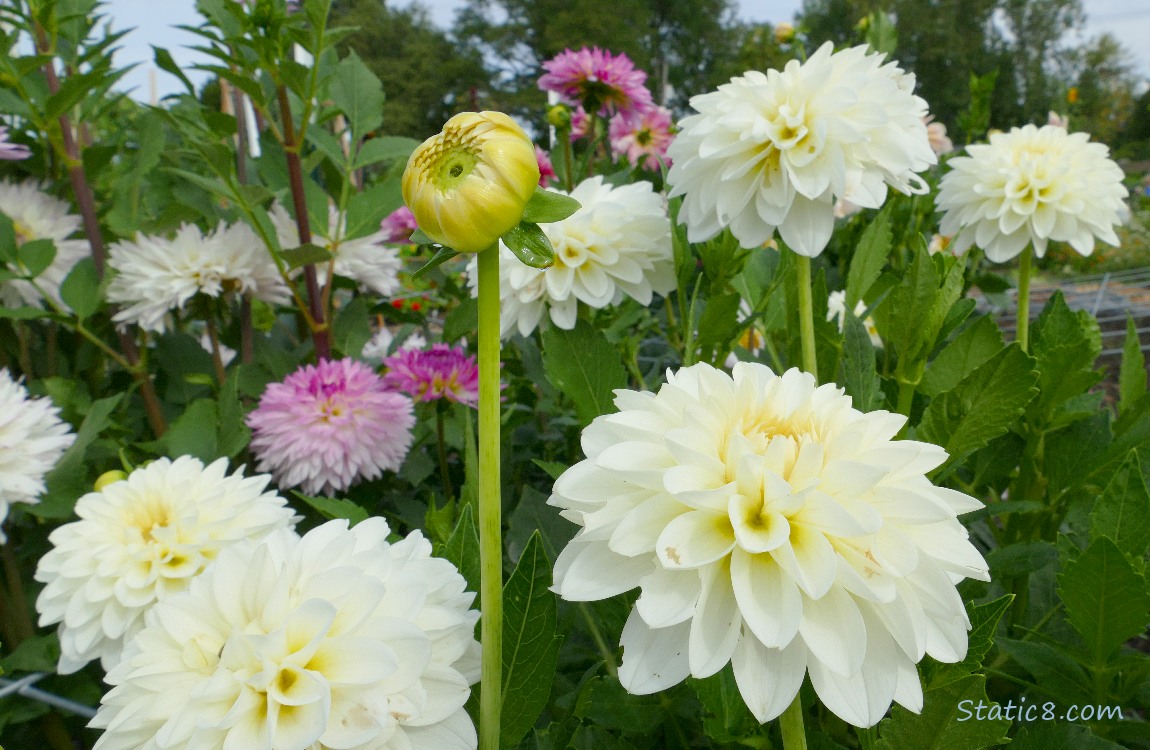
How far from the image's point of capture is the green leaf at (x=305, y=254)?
2.79ft

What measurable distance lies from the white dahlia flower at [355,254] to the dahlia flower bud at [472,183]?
686mm

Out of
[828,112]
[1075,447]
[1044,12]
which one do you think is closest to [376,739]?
[828,112]

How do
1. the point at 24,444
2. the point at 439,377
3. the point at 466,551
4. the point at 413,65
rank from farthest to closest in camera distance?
the point at 413,65 → the point at 439,377 → the point at 24,444 → the point at 466,551

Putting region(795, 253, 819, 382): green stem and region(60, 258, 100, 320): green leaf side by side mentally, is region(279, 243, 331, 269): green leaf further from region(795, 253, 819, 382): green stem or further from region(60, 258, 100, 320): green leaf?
region(795, 253, 819, 382): green stem

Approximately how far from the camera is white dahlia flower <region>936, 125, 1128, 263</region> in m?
0.81

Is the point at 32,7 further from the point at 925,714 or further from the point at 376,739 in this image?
the point at 925,714

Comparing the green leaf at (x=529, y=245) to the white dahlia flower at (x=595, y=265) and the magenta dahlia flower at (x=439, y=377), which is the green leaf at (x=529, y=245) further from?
the magenta dahlia flower at (x=439, y=377)

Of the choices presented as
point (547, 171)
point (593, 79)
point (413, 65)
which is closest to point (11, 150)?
point (547, 171)

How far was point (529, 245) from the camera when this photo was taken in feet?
1.08

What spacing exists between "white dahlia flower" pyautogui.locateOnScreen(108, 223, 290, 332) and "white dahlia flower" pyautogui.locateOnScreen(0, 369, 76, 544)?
0.52 ft

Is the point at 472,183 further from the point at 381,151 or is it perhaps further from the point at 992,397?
the point at 381,151

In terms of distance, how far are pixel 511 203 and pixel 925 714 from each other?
0.30 m

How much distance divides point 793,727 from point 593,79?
3.98ft

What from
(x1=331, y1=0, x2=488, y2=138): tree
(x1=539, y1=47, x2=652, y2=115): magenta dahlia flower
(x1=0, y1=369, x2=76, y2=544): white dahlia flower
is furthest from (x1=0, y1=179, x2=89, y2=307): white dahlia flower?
(x1=331, y1=0, x2=488, y2=138): tree
